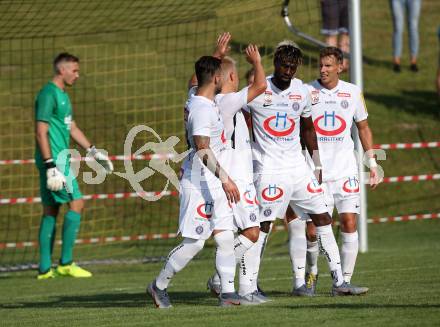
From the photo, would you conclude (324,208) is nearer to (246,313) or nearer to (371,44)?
(246,313)

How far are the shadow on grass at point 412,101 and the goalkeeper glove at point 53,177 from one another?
10860mm

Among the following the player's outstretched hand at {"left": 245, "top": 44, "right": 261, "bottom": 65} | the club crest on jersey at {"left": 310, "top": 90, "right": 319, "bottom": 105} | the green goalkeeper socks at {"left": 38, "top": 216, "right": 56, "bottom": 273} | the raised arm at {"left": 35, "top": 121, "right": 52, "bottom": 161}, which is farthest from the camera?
the green goalkeeper socks at {"left": 38, "top": 216, "right": 56, "bottom": 273}

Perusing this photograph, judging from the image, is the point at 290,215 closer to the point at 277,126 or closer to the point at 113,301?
the point at 277,126

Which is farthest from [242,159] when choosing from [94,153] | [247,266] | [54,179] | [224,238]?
[94,153]

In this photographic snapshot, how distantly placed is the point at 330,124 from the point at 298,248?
122 centimetres

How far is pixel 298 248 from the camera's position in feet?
33.7

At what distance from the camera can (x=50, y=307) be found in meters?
10.1

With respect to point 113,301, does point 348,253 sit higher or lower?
higher

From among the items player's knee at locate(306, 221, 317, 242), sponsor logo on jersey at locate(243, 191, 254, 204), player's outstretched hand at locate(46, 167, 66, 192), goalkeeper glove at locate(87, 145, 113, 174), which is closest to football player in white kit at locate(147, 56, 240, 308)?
sponsor logo on jersey at locate(243, 191, 254, 204)

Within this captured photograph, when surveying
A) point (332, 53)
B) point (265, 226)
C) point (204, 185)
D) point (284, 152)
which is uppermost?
point (332, 53)

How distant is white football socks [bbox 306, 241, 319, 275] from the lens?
34.4 feet

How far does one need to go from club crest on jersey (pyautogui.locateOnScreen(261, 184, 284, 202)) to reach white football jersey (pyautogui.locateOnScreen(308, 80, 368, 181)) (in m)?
0.83

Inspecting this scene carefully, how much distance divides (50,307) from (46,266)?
3.06 meters

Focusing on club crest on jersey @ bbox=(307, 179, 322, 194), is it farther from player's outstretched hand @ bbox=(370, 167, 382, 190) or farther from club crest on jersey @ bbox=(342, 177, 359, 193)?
player's outstretched hand @ bbox=(370, 167, 382, 190)
